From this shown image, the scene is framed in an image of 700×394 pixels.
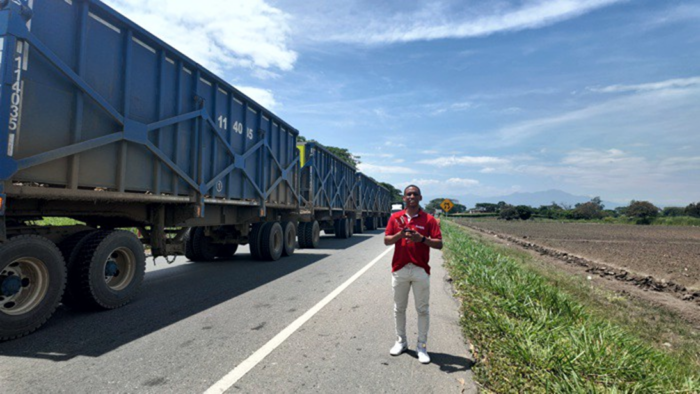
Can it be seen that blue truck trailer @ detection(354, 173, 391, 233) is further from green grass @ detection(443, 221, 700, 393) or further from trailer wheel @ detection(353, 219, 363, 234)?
green grass @ detection(443, 221, 700, 393)

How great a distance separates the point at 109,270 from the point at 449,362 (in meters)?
4.55

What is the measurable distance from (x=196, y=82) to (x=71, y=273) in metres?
3.84

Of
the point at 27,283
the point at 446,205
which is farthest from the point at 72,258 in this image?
the point at 446,205

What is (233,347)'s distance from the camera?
3914mm

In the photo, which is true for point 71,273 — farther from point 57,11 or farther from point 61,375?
point 57,11

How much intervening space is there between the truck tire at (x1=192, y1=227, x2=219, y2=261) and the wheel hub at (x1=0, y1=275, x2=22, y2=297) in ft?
19.9

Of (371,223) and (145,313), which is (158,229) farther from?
(371,223)

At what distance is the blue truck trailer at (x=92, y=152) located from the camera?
13.0 ft

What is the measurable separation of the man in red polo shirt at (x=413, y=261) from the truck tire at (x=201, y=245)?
761 centimetres

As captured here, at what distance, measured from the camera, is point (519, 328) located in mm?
4031

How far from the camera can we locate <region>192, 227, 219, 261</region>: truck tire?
10205mm

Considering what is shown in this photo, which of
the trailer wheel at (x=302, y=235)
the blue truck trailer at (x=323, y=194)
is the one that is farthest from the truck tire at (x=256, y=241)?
the trailer wheel at (x=302, y=235)

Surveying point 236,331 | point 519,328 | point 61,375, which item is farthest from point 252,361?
point 519,328

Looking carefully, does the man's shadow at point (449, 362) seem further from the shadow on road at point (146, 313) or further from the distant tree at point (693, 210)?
the distant tree at point (693, 210)
